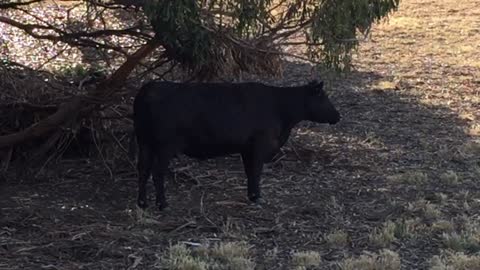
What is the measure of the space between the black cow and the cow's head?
0.06m

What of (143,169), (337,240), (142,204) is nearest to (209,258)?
(337,240)

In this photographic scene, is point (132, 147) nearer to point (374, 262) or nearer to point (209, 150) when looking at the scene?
point (209, 150)

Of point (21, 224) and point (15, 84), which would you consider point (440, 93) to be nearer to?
point (15, 84)

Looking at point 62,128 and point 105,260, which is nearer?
point 105,260

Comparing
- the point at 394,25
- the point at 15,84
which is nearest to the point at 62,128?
the point at 15,84

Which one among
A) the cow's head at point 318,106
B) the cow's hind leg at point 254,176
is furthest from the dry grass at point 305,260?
the cow's head at point 318,106

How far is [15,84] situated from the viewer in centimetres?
909

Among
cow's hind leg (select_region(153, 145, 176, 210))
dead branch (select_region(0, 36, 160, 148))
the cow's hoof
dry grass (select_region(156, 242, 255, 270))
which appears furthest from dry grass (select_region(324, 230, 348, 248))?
dead branch (select_region(0, 36, 160, 148))

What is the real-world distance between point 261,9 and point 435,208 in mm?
2697

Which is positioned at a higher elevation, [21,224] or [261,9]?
[261,9]

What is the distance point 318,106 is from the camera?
28.6ft

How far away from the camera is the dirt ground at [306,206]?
22.0 ft

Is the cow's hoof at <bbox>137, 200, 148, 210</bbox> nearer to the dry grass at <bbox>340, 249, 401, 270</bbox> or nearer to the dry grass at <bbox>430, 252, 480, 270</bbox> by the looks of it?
the dry grass at <bbox>340, 249, 401, 270</bbox>

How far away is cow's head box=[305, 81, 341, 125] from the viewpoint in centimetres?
861
